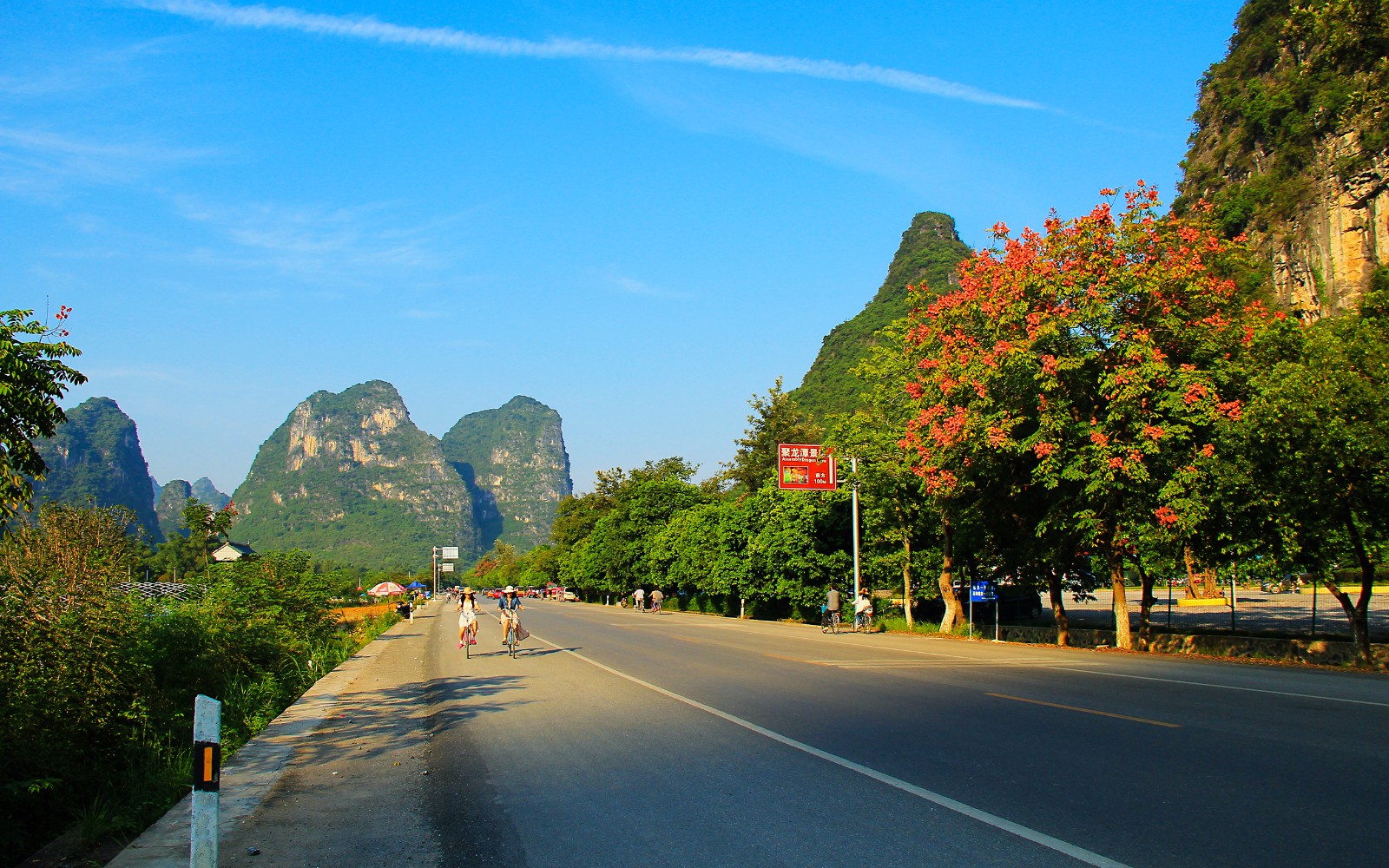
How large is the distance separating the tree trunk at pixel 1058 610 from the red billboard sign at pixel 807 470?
937 cm

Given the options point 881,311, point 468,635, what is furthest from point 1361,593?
point 881,311

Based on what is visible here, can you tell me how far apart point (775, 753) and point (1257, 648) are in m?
16.7

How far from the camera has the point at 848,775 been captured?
8266 millimetres

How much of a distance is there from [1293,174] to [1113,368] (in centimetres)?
5991

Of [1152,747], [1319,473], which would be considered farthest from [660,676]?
[1319,473]

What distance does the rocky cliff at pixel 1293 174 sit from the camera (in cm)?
6197

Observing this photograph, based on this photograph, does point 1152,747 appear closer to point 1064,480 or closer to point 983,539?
point 1064,480

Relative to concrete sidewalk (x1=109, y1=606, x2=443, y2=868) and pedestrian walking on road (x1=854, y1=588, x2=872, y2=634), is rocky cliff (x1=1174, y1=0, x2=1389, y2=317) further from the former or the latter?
concrete sidewalk (x1=109, y1=606, x2=443, y2=868)

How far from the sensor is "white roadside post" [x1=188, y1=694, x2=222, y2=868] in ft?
17.2

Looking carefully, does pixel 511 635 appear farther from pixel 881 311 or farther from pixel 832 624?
pixel 881 311

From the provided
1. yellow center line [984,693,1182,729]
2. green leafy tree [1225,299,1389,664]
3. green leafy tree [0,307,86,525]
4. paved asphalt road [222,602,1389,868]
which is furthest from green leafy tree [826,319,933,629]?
green leafy tree [0,307,86,525]

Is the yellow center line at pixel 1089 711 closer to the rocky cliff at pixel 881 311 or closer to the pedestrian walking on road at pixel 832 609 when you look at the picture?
the pedestrian walking on road at pixel 832 609

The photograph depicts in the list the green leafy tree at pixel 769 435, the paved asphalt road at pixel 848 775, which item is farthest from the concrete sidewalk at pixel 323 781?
the green leafy tree at pixel 769 435

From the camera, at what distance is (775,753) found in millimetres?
9391
